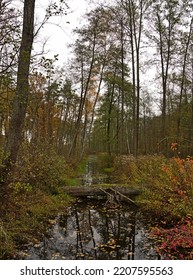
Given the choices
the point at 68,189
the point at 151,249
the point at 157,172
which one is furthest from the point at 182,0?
the point at 151,249

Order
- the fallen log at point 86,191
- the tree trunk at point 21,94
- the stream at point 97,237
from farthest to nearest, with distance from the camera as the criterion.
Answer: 1. the fallen log at point 86,191
2. the tree trunk at point 21,94
3. the stream at point 97,237

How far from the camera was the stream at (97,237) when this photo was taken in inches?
251

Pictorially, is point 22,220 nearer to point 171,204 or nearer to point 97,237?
point 97,237

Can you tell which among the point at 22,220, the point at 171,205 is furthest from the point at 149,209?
the point at 22,220

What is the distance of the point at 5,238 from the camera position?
6121mm

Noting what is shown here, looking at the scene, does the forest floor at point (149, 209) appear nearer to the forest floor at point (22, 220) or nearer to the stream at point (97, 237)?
the forest floor at point (22, 220)

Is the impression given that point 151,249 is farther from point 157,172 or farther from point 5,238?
point 157,172

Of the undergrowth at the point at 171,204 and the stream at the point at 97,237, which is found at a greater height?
the undergrowth at the point at 171,204

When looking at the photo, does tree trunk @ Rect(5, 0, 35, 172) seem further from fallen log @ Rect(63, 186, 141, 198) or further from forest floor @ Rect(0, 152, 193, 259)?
fallen log @ Rect(63, 186, 141, 198)

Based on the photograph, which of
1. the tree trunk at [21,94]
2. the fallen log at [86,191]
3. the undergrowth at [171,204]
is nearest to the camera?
the undergrowth at [171,204]

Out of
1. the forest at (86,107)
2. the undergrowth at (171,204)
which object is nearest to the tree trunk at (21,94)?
the forest at (86,107)

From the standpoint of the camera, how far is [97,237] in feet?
25.0

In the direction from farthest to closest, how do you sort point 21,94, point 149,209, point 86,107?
point 86,107, point 149,209, point 21,94

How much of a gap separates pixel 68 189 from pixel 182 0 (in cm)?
1511
